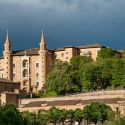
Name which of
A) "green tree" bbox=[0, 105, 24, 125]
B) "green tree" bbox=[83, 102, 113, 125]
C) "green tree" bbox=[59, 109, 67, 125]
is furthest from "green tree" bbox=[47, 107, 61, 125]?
"green tree" bbox=[0, 105, 24, 125]

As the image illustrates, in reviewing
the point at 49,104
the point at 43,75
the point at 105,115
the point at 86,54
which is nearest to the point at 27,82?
the point at 43,75

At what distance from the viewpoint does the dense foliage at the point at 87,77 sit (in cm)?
8812

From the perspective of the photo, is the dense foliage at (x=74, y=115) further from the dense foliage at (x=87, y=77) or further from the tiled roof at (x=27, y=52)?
the tiled roof at (x=27, y=52)

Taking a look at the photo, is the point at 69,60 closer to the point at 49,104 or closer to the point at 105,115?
the point at 49,104

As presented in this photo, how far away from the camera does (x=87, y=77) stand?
88500 mm

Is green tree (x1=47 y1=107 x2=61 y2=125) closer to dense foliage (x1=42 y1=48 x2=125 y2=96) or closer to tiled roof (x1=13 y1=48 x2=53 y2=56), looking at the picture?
dense foliage (x1=42 y1=48 x2=125 y2=96)

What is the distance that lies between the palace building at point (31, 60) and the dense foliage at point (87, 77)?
401 inches

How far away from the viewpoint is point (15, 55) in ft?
355

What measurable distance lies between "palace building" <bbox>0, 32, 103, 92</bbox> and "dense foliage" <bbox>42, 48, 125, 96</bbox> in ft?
33.4

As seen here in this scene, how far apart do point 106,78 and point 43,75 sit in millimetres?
17046

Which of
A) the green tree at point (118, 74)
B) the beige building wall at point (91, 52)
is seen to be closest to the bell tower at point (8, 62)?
the beige building wall at point (91, 52)

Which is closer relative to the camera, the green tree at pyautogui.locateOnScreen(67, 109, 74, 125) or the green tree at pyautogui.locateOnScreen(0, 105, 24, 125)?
the green tree at pyautogui.locateOnScreen(0, 105, 24, 125)

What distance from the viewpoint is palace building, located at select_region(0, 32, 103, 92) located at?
106 meters

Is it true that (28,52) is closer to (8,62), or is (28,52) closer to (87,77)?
(8,62)
